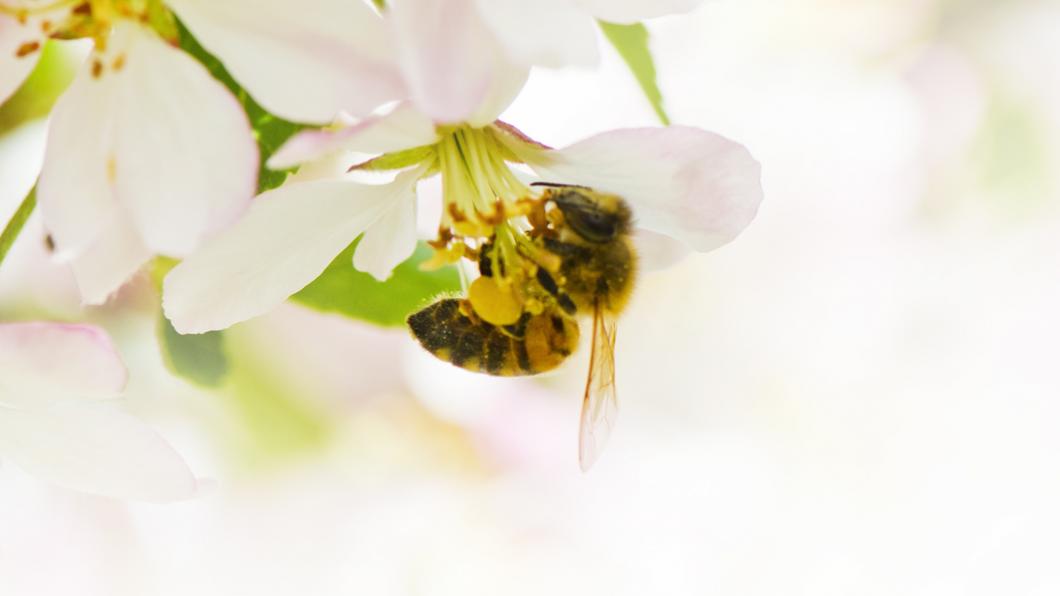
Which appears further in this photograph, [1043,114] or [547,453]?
[1043,114]

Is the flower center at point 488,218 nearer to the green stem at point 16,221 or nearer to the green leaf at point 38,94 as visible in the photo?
the green stem at point 16,221

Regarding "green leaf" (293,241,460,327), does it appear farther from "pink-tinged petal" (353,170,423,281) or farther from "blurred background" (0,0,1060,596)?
"blurred background" (0,0,1060,596)

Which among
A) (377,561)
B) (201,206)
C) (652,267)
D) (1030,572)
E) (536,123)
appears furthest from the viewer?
(1030,572)

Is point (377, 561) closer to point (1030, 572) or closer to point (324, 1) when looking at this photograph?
point (1030, 572)

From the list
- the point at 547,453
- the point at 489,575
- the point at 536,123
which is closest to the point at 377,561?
the point at 489,575

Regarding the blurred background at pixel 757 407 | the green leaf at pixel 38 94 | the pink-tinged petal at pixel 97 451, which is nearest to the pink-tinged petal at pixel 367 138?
the pink-tinged petal at pixel 97 451

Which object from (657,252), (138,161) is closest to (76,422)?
(138,161)

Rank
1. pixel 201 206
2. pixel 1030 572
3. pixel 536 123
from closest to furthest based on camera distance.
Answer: pixel 201 206 → pixel 536 123 → pixel 1030 572
